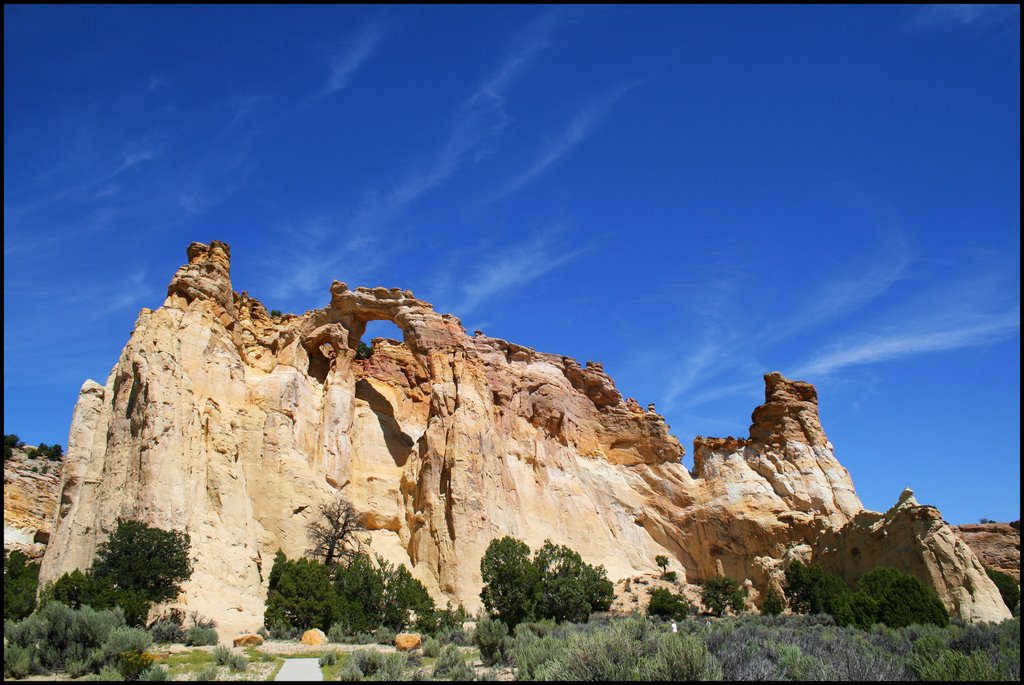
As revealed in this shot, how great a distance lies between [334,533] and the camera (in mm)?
35375

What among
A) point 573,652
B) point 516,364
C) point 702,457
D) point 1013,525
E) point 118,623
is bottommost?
point 573,652

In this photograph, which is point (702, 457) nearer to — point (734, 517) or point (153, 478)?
point (734, 517)

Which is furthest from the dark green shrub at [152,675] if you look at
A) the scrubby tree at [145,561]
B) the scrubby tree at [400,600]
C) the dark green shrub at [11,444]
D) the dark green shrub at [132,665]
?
the dark green shrub at [11,444]

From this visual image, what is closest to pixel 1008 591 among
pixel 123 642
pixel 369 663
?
pixel 369 663

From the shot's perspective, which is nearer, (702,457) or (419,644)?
(419,644)

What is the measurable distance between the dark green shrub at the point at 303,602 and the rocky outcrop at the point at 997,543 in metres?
42.2

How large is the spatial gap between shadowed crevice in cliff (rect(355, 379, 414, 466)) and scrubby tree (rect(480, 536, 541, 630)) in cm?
1871

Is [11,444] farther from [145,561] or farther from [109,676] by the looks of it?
[109,676]

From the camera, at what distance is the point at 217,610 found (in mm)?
27516

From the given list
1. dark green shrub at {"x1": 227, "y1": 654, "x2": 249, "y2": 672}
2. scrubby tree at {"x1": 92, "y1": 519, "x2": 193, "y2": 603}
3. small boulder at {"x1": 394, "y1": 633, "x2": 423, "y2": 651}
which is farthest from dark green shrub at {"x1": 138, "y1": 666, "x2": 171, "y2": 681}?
scrubby tree at {"x1": 92, "y1": 519, "x2": 193, "y2": 603}

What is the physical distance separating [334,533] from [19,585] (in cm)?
1286

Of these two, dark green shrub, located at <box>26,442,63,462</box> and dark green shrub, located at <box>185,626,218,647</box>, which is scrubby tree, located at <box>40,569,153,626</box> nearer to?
dark green shrub, located at <box>185,626,218,647</box>

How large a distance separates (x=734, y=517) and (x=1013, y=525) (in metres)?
21.3

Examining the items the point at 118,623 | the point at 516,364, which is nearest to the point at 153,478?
the point at 118,623
